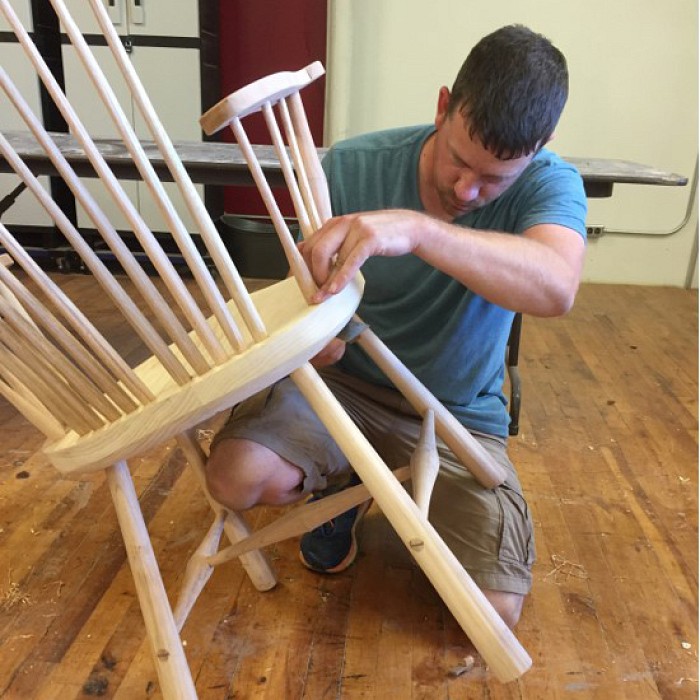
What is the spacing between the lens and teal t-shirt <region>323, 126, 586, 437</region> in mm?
1285

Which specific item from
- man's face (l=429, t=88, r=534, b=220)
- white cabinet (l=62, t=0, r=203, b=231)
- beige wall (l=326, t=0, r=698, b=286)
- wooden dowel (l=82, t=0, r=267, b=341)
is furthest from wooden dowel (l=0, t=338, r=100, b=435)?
beige wall (l=326, t=0, r=698, b=286)

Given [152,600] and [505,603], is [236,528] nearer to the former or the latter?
[152,600]

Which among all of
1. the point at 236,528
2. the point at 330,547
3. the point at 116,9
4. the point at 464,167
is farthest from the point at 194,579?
the point at 116,9

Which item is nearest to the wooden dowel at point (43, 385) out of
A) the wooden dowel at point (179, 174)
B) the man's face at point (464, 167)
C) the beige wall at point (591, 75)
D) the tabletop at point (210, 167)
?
the wooden dowel at point (179, 174)

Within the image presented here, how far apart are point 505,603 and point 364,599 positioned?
0.92ft

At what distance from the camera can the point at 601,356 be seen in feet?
9.17

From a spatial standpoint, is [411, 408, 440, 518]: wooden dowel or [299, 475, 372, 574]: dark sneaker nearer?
[411, 408, 440, 518]: wooden dowel

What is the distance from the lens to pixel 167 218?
715 millimetres

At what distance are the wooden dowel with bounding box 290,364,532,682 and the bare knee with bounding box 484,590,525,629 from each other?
1.43ft

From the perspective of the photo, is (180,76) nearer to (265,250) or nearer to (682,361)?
(265,250)

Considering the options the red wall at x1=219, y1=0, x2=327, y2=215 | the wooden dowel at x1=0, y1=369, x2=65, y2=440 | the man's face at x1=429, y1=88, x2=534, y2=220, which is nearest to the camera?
the wooden dowel at x1=0, y1=369, x2=65, y2=440

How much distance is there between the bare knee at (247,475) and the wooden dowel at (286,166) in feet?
1.53

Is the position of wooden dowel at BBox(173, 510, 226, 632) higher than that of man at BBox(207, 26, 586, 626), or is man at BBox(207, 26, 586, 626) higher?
man at BBox(207, 26, 586, 626)

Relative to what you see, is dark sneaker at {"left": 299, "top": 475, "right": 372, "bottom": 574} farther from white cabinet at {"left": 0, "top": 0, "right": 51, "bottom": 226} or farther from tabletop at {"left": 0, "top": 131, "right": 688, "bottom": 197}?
white cabinet at {"left": 0, "top": 0, "right": 51, "bottom": 226}
